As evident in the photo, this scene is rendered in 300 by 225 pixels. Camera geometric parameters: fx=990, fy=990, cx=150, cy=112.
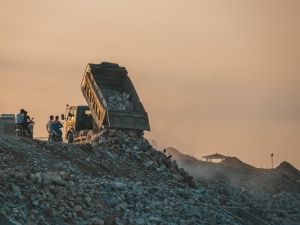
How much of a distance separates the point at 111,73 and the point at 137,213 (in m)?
14.7

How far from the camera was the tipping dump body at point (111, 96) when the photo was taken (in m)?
41.1

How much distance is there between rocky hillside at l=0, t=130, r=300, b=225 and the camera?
25.8m

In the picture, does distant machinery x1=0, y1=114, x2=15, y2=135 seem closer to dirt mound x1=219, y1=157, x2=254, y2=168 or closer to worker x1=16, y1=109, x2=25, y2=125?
worker x1=16, y1=109, x2=25, y2=125

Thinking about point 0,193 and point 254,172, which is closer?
point 0,193

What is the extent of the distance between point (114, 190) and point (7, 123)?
16390 millimetres

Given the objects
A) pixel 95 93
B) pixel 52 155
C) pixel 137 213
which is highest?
pixel 95 93

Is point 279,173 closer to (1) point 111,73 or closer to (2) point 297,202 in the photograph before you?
(2) point 297,202

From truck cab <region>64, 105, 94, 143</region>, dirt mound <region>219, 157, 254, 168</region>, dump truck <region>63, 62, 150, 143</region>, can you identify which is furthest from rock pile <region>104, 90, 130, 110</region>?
dirt mound <region>219, 157, 254, 168</region>

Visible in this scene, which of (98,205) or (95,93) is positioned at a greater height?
(95,93)

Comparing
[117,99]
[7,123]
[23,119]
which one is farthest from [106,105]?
[7,123]

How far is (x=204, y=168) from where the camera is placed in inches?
2016

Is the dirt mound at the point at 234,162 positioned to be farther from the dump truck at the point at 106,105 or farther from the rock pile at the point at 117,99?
the rock pile at the point at 117,99

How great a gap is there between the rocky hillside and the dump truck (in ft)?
1.91

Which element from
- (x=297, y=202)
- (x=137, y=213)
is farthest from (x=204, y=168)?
(x=137, y=213)
